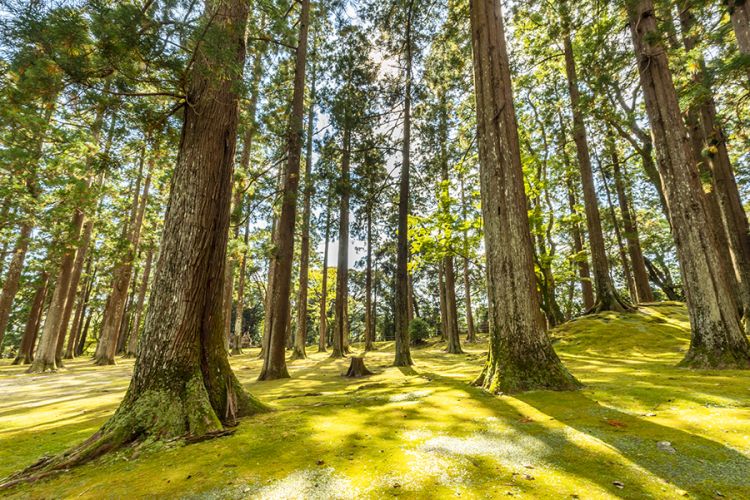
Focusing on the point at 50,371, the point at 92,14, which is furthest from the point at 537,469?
the point at 50,371

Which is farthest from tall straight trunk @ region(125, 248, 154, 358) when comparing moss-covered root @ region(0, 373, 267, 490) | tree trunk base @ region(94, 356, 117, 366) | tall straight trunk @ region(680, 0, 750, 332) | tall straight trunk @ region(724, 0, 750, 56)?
tall straight trunk @ region(724, 0, 750, 56)

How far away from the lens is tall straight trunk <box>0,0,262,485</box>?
302 centimetres

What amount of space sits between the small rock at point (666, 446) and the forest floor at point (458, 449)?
1 cm

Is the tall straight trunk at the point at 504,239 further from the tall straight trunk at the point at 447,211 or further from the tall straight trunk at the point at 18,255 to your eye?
the tall straight trunk at the point at 18,255

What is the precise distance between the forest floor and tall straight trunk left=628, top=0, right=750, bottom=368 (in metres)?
0.76

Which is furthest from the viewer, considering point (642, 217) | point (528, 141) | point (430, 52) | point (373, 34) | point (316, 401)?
point (642, 217)

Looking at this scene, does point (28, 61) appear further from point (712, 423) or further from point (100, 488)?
point (712, 423)

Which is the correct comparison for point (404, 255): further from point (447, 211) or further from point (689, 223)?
point (689, 223)

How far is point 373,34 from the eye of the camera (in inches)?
417

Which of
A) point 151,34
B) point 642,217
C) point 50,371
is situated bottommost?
point 50,371

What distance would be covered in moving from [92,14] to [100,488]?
3934mm

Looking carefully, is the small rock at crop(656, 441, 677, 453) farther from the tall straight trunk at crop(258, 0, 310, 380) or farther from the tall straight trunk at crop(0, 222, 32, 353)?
the tall straight trunk at crop(0, 222, 32, 353)

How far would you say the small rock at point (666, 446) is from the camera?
2.22 meters

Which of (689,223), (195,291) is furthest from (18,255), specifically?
(689,223)
